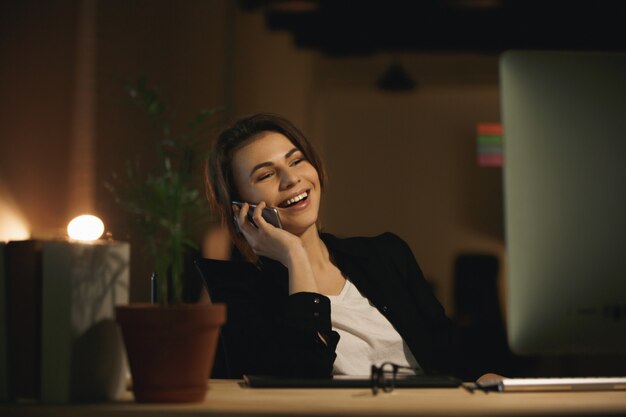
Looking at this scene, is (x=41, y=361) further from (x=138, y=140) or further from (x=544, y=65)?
(x=138, y=140)

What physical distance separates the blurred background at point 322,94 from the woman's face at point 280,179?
359 millimetres

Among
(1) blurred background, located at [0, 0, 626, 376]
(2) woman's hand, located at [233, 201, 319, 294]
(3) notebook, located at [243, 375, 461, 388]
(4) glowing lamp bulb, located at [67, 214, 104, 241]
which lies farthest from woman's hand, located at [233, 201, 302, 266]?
(4) glowing lamp bulb, located at [67, 214, 104, 241]

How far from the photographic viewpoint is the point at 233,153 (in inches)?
76.5

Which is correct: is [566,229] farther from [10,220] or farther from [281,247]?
[10,220]

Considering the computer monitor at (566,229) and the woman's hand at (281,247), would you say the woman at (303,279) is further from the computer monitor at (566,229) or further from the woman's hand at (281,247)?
the computer monitor at (566,229)

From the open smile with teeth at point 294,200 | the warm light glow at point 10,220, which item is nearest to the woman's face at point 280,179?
the open smile with teeth at point 294,200

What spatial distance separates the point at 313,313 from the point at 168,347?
1.68 ft

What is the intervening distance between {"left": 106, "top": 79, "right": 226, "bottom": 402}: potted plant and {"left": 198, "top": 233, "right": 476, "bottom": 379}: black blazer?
1.43 feet

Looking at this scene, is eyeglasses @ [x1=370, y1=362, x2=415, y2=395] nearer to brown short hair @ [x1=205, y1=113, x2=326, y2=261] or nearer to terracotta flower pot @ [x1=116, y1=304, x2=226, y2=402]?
terracotta flower pot @ [x1=116, y1=304, x2=226, y2=402]

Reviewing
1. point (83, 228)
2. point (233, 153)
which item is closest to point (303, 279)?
point (233, 153)

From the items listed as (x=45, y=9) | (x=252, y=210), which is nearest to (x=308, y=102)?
(x=45, y=9)

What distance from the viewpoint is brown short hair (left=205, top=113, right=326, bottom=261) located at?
1.96 m

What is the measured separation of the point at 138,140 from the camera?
3.63 m

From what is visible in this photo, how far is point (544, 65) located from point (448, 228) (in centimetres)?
592
